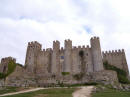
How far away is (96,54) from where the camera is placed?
41656 millimetres

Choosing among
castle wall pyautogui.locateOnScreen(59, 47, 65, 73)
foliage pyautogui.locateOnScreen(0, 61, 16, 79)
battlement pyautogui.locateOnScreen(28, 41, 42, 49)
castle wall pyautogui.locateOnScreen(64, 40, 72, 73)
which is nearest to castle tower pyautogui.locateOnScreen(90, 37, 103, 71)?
castle wall pyautogui.locateOnScreen(64, 40, 72, 73)

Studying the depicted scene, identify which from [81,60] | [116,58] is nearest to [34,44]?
[81,60]

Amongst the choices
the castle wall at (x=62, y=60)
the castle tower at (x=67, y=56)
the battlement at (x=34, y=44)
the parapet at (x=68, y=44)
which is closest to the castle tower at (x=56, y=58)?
the castle wall at (x=62, y=60)

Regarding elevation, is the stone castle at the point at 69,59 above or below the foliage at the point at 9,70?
above

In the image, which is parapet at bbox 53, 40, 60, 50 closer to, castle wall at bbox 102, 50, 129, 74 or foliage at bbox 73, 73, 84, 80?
castle wall at bbox 102, 50, 129, 74

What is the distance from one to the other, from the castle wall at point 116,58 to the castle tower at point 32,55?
22.9 m

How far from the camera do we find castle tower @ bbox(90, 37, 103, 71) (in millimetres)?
40094

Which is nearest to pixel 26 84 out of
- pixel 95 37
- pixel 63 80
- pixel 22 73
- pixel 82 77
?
pixel 22 73

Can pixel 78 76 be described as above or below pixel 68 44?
below

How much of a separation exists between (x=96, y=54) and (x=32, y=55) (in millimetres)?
21077

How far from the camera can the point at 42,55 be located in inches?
1901

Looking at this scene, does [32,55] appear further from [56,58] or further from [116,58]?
[116,58]

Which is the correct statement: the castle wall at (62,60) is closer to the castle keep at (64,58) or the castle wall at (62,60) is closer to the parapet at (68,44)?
the castle keep at (64,58)

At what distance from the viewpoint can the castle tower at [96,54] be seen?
4009cm
